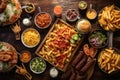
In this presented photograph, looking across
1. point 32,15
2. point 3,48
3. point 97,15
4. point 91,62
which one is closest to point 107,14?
point 97,15

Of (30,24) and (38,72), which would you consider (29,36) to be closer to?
(30,24)

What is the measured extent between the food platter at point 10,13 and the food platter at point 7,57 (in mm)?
491

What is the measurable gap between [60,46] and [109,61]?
1.07 metres

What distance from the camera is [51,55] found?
7602 millimetres

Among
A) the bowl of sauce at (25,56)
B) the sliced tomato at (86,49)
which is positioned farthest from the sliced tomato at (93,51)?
the bowl of sauce at (25,56)

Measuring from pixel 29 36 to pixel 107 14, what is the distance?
1722mm

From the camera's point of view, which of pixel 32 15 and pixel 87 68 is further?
pixel 32 15

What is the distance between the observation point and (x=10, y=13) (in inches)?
302

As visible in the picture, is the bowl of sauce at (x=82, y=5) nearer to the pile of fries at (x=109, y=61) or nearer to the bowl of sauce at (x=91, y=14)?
the bowl of sauce at (x=91, y=14)

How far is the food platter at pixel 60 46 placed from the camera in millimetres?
7547

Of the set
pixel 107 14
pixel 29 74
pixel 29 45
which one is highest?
pixel 107 14

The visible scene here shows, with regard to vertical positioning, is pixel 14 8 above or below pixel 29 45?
above

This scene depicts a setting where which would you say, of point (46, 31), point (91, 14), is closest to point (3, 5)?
point (46, 31)

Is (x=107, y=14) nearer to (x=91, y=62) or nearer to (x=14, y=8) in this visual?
(x=91, y=62)
